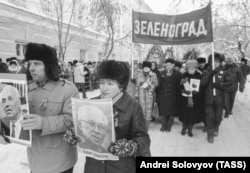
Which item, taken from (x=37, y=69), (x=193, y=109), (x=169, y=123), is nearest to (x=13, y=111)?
(x=37, y=69)

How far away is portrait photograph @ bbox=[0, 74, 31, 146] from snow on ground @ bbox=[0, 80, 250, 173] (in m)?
2.01

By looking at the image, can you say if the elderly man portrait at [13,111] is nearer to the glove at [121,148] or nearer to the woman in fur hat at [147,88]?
the glove at [121,148]

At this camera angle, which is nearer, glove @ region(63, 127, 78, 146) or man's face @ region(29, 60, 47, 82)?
glove @ region(63, 127, 78, 146)

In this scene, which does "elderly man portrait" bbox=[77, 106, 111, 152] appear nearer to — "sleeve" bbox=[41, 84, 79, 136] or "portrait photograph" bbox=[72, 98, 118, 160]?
"portrait photograph" bbox=[72, 98, 118, 160]

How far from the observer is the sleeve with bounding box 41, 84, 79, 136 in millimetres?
1498

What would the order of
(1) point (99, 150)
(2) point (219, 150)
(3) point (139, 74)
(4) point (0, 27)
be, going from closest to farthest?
(1) point (99, 150)
(2) point (219, 150)
(3) point (139, 74)
(4) point (0, 27)

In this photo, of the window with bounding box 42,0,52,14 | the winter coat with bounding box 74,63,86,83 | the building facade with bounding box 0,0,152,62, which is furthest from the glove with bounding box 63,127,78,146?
the window with bounding box 42,0,52,14

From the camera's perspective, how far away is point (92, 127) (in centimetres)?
146

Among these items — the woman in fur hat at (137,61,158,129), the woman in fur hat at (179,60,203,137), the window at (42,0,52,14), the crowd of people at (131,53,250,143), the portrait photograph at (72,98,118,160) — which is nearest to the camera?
the portrait photograph at (72,98,118,160)

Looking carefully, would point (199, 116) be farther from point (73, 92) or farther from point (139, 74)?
point (73, 92)

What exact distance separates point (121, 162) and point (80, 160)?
7.08ft

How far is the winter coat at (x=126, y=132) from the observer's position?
1.62 metres

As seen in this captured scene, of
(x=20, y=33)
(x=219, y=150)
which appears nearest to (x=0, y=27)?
(x=20, y=33)

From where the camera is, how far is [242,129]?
17.5 ft
